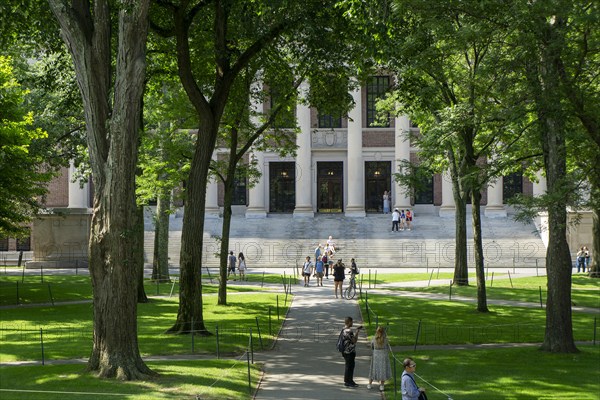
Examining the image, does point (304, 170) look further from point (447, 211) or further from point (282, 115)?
point (282, 115)

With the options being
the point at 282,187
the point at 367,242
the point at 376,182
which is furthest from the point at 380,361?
the point at 376,182

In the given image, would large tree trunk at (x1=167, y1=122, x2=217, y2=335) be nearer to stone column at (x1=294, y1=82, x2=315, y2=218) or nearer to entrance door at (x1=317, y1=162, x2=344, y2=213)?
stone column at (x1=294, y1=82, x2=315, y2=218)

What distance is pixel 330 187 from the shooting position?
6019 centimetres

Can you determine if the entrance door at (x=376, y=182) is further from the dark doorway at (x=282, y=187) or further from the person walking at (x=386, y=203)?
the dark doorway at (x=282, y=187)

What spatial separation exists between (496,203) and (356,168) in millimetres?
9980

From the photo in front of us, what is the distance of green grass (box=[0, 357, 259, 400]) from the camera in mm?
13688

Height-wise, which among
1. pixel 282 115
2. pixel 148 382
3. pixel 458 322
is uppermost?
pixel 282 115

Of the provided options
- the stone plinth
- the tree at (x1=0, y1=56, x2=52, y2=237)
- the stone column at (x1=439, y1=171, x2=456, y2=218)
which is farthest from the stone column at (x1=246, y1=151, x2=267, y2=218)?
the tree at (x1=0, y1=56, x2=52, y2=237)

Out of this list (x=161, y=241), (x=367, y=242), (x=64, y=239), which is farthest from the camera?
(x=367, y=242)

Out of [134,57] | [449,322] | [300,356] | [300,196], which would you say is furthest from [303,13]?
Answer: [300,196]

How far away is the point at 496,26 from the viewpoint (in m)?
18.9

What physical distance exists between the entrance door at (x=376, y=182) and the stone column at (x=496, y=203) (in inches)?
294

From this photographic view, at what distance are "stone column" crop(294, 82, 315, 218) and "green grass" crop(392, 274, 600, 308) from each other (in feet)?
65.2

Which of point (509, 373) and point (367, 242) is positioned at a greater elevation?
point (367, 242)
